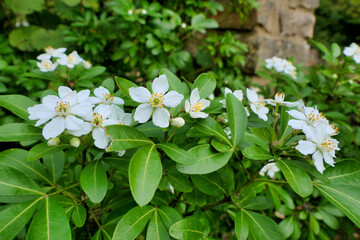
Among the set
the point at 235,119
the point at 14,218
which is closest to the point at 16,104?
the point at 14,218

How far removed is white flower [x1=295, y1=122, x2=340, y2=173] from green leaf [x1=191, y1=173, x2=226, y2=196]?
0.87ft

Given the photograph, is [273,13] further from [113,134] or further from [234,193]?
[113,134]

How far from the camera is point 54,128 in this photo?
0.63 metres

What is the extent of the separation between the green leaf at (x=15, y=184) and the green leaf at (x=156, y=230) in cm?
30

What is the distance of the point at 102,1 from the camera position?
2793mm

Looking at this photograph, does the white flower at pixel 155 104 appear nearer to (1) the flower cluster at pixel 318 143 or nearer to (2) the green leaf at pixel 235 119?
(2) the green leaf at pixel 235 119

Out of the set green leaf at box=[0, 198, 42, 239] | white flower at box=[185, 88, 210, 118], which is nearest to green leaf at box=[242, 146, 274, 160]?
white flower at box=[185, 88, 210, 118]

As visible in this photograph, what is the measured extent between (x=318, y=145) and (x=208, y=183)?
0.32m

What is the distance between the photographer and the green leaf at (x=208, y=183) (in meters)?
0.78

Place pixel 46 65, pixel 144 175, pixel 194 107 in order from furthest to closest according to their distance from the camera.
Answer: pixel 46 65 < pixel 194 107 < pixel 144 175

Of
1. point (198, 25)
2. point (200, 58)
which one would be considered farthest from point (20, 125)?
point (200, 58)

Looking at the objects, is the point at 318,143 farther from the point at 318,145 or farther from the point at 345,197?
the point at 345,197

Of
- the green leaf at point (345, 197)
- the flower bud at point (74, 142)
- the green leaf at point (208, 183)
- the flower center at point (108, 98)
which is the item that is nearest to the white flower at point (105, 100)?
the flower center at point (108, 98)

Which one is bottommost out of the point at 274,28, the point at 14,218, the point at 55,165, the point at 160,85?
the point at 274,28
